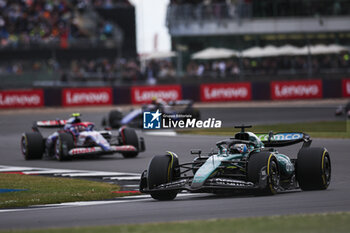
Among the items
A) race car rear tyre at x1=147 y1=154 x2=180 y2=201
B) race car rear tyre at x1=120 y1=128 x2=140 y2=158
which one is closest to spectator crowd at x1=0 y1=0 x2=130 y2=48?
race car rear tyre at x1=120 y1=128 x2=140 y2=158

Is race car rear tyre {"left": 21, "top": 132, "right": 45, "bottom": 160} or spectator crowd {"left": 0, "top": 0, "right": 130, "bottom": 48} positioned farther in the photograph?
spectator crowd {"left": 0, "top": 0, "right": 130, "bottom": 48}

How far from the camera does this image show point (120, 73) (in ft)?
142

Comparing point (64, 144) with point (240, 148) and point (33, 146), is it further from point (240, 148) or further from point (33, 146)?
point (240, 148)

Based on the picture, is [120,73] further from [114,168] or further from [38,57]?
[114,168]

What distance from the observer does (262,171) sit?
37.4 ft

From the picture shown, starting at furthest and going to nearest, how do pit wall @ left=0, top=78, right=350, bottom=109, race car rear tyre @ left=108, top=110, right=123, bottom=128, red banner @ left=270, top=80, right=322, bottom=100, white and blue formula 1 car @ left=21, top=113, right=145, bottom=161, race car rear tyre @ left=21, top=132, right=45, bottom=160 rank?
red banner @ left=270, top=80, right=322, bottom=100 < pit wall @ left=0, top=78, right=350, bottom=109 < race car rear tyre @ left=108, top=110, right=123, bottom=128 < race car rear tyre @ left=21, top=132, right=45, bottom=160 < white and blue formula 1 car @ left=21, top=113, right=145, bottom=161

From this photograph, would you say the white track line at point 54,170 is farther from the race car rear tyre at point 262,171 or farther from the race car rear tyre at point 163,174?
the race car rear tyre at point 262,171

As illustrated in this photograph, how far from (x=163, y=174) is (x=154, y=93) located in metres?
30.2

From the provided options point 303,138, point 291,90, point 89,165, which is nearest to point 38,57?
point 291,90

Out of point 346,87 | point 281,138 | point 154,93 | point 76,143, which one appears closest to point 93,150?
point 76,143

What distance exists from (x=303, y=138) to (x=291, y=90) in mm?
28617

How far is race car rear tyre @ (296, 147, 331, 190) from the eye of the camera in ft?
40.3

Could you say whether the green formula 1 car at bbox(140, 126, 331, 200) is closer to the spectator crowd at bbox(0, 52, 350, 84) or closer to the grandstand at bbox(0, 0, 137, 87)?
the spectator crowd at bbox(0, 52, 350, 84)

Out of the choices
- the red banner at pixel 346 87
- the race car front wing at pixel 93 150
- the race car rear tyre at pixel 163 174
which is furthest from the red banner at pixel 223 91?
the race car rear tyre at pixel 163 174
